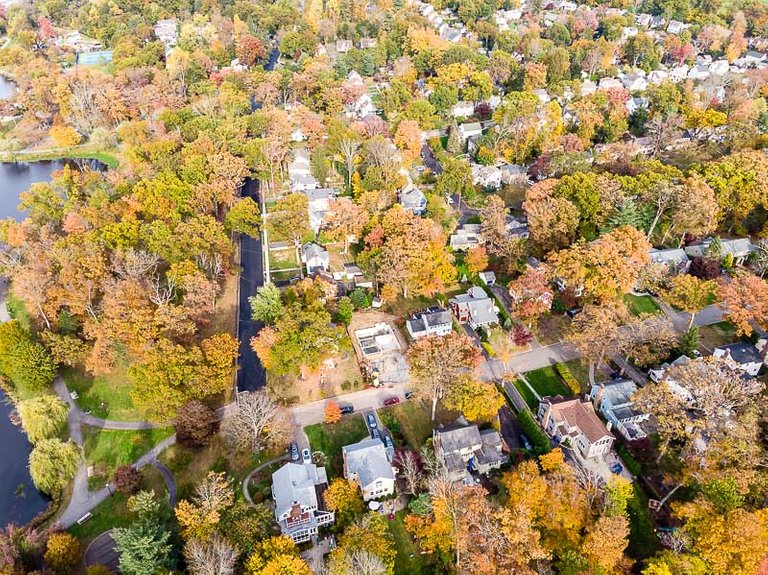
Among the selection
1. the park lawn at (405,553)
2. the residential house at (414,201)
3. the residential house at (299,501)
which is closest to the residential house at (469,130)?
the residential house at (414,201)

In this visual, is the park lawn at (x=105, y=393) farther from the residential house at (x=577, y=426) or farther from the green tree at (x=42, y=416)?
the residential house at (x=577, y=426)

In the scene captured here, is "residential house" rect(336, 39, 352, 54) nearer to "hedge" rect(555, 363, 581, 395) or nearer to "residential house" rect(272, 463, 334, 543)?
"hedge" rect(555, 363, 581, 395)

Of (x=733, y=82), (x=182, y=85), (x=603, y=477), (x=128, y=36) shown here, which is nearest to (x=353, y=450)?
(x=603, y=477)

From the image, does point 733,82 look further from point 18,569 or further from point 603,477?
point 18,569

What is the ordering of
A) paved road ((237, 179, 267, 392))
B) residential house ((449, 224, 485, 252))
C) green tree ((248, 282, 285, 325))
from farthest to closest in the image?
residential house ((449, 224, 485, 252)) → green tree ((248, 282, 285, 325)) → paved road ((237, 179, 267, 392))

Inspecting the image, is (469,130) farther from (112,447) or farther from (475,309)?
(112,447)

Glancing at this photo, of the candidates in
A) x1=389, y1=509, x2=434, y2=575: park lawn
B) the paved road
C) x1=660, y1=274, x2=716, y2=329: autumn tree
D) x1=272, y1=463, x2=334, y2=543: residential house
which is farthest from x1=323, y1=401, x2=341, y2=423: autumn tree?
x1=660, y1=274, x2=716, y2=329: autumn tree
